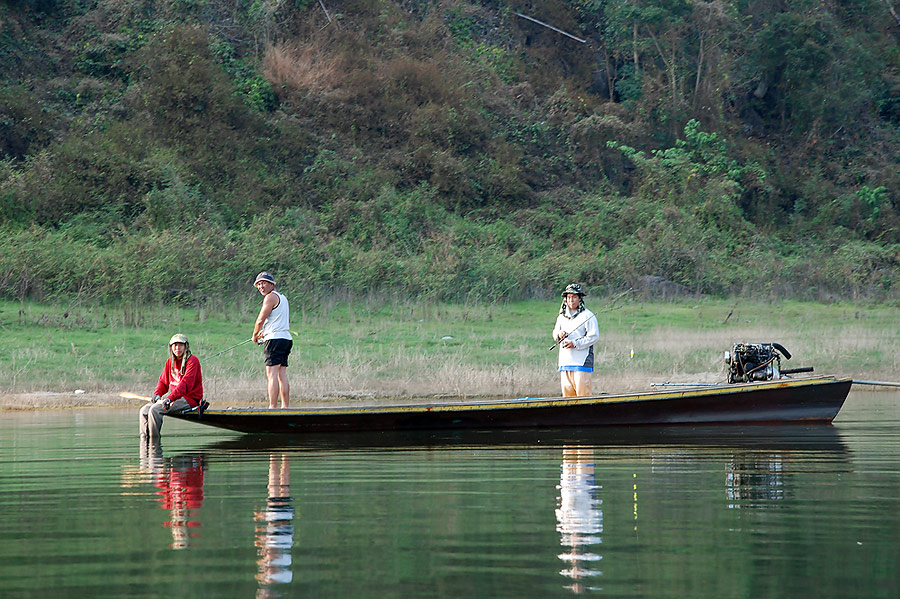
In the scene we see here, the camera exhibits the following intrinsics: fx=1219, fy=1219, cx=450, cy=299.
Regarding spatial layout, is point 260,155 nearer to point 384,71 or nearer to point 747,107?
point 384,71

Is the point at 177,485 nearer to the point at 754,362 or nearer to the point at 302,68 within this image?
the point at 754,362

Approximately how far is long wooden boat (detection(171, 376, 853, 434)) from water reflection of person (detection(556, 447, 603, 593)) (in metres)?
2.67

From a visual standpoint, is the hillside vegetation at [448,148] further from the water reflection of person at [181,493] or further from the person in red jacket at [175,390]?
the water reflection of person at [181,493]

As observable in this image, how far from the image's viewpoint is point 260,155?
3600cm

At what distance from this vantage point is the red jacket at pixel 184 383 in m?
13.6

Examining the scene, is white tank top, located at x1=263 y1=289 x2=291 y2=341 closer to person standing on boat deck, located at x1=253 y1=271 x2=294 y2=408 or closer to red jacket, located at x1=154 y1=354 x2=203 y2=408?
person standing on boat deck, located at x1=253 y1=271 x2=294 y2=408

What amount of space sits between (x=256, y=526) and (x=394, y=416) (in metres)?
6.18

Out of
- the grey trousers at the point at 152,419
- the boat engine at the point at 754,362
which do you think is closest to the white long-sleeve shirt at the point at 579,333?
the boat engine at the point at 754,362

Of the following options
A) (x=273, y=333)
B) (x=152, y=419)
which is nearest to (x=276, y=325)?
(x=273, y=333)

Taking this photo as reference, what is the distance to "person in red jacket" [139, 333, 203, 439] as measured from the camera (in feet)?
44.0

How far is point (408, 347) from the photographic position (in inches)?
863

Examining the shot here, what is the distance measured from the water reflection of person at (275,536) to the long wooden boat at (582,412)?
11.6 feet

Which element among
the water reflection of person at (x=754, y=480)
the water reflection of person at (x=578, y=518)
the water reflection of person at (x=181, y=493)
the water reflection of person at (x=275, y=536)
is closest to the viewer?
the water reflection of person at (x=275, y=536)

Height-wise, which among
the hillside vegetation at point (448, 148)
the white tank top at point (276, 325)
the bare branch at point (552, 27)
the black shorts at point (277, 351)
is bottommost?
the black shorts at point (277, 351)
